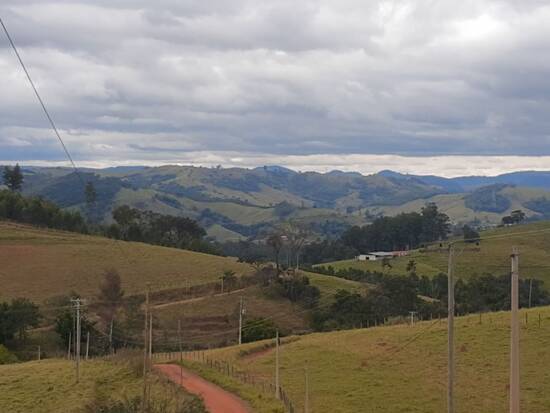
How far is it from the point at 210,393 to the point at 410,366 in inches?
551

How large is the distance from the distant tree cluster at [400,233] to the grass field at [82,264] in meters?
71.0

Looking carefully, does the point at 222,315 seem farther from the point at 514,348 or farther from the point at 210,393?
the point at 514,348

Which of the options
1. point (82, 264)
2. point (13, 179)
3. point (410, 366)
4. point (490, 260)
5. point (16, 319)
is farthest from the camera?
point (13, 179)

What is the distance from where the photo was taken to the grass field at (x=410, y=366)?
4044cm

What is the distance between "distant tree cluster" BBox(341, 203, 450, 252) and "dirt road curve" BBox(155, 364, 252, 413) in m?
140

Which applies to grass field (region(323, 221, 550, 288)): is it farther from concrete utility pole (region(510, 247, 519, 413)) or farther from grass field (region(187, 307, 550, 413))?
concrete utility pole (region(510, 247, 519, 413))

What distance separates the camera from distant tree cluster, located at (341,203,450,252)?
191625mm

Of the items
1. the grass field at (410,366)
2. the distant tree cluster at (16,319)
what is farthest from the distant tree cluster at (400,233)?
the grass field at (410,366)

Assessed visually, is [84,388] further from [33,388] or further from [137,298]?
[137,298]

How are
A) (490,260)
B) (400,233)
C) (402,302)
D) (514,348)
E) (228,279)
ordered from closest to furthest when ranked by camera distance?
(514,348) → (402,302) → (228,279) → (490,260) → (400,233)

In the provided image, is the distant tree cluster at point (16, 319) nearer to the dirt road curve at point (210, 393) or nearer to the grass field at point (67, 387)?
the grass field at point (67, 387)

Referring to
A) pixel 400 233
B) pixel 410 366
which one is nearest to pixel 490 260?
pixel 400 233

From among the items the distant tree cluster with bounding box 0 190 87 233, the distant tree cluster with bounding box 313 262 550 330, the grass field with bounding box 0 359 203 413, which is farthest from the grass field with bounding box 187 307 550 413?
the distant tree cluster with bounding box 0 190 87 233

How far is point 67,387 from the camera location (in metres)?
47.2
